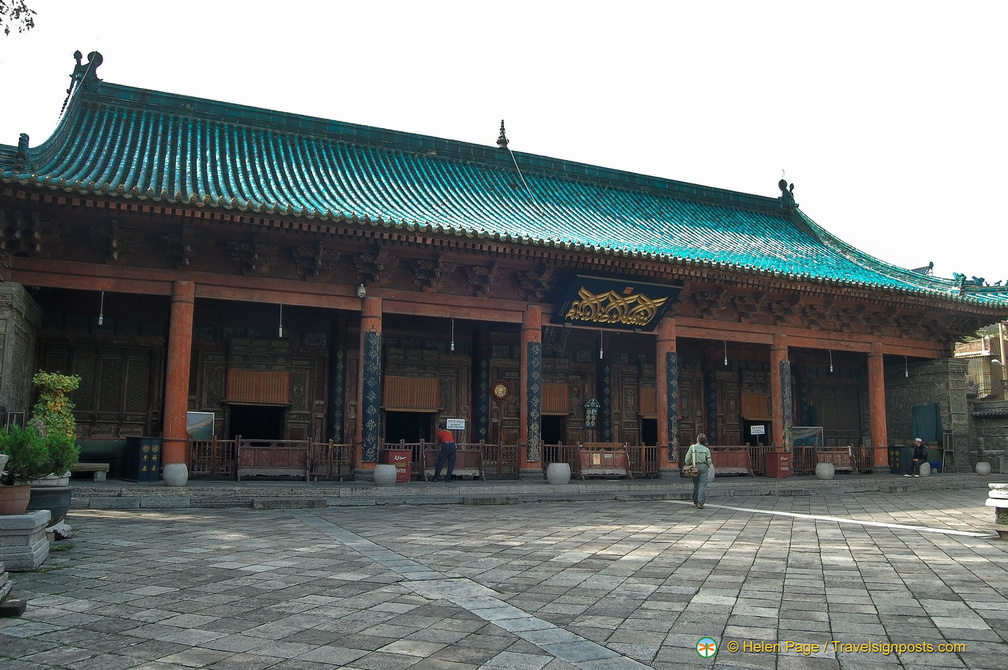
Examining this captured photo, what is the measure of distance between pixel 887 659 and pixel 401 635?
8.83ft

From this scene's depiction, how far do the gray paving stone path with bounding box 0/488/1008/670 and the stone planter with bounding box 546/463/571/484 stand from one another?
4833 millimetres

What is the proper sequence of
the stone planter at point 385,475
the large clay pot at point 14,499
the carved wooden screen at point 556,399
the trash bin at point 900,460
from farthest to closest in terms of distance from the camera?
the trash bin at point 900,460 < the carved wooden screen at point 556,399 < the stone planter at point 385,475 < the large clay pot at point 14,499

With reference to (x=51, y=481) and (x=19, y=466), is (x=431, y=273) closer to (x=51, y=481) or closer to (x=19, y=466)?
(x=51, y=481)

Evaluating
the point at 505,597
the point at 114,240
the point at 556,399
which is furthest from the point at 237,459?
the point at 505,597

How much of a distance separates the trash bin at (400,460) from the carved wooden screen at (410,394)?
3.20m

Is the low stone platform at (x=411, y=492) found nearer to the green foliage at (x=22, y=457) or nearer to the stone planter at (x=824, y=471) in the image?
the stone planter at (x=824, y=471)

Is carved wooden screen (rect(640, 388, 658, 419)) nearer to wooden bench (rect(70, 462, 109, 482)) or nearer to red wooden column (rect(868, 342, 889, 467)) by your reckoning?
red wooden column (rect(868, 342, 889, 467))

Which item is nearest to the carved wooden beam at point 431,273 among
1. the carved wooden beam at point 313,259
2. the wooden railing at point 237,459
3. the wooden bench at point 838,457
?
the carved wooden beam at point 313,259

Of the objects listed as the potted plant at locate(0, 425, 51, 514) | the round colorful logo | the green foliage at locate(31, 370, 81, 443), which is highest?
the green foliage at locate(31, 370, 81, 443)

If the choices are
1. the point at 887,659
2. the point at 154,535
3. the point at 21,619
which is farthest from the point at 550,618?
the point at 154,535

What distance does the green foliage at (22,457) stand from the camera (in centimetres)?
641

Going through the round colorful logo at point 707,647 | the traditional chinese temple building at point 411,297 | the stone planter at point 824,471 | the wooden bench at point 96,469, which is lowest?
the round colorful logo at point 707,647

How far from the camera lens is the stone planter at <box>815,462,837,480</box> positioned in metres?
17.7

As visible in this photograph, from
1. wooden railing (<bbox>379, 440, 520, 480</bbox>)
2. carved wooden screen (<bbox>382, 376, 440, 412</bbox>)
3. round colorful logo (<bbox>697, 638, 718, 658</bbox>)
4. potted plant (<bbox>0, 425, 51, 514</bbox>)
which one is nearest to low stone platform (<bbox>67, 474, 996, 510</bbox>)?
wooden railing (<bbox>379, 440, 520, 480</bbox>)
